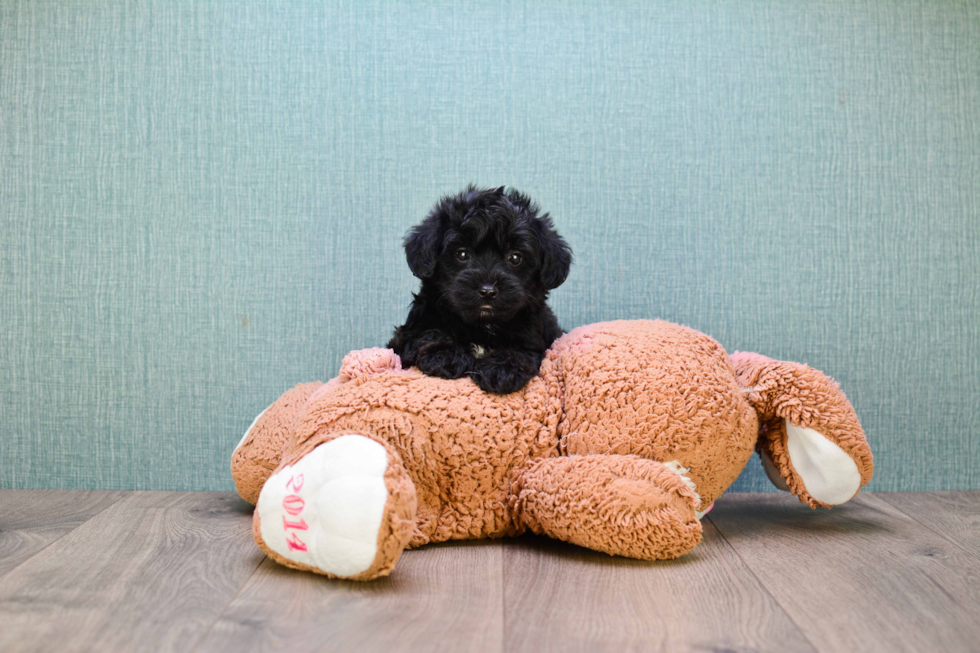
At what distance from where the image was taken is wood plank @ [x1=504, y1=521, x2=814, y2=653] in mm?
1051

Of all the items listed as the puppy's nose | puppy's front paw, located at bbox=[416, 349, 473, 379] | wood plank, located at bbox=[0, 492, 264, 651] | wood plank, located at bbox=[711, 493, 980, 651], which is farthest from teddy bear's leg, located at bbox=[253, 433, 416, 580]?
wood plank, located at bbox=[711, 493, 980, 651]

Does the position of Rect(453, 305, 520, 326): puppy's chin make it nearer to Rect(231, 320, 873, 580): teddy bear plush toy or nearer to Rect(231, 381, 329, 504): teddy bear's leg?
Rect(231, 320, 873, 580): teddy bear plush toy

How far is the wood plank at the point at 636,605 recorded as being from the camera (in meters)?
1.05

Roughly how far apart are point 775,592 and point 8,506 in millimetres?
1857

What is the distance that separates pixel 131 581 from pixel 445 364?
0.72 m

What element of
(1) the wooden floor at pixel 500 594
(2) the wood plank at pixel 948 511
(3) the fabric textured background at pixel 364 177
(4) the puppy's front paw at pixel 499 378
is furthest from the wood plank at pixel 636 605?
(3) the fabric textured background at pixel 364 177

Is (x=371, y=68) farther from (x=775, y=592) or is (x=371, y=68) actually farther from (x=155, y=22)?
(x=775, y=592)

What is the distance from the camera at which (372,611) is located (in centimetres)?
113

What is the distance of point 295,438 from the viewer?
1.43 metres

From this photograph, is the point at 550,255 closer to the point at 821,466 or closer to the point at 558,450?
the point at 558,450

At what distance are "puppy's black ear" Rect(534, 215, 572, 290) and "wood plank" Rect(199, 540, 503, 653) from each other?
617 mm

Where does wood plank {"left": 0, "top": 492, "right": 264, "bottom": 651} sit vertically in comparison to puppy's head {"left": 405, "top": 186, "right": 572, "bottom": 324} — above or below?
below

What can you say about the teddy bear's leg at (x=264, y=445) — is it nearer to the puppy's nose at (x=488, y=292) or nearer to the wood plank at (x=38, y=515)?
the wood plank at (x=38, y=515)

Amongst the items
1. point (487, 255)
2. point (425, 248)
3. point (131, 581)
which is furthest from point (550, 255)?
point (131, 581)
